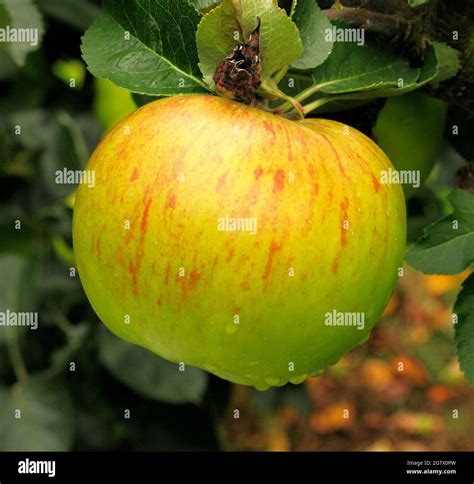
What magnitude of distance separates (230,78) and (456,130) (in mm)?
252

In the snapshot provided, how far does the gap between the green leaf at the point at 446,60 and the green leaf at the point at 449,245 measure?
0.09 meters

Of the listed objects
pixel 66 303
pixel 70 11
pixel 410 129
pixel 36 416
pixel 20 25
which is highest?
pixel 70 11

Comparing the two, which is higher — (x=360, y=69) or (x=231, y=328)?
(x=360, y=69)

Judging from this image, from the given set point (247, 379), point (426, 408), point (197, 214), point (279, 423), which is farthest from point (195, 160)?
point (426, 408)

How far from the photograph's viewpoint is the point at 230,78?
0.52 m

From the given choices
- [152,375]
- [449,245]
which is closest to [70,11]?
[152,375]

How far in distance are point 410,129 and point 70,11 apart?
0.72 metres

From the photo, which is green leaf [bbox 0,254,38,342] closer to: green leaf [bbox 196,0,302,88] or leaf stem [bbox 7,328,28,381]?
leaf stem [bbox 7,328,28,381]

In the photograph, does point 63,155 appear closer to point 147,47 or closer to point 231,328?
Result: point 147,47

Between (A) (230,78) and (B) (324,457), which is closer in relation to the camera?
(A) (230,78)

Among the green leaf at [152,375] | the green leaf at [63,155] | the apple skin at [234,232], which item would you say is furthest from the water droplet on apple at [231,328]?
the green leaf at [63,155]

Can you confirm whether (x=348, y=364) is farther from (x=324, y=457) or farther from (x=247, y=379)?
(x=247, y=379)

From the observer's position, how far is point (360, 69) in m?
0.59

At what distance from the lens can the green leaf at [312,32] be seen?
548 mm
